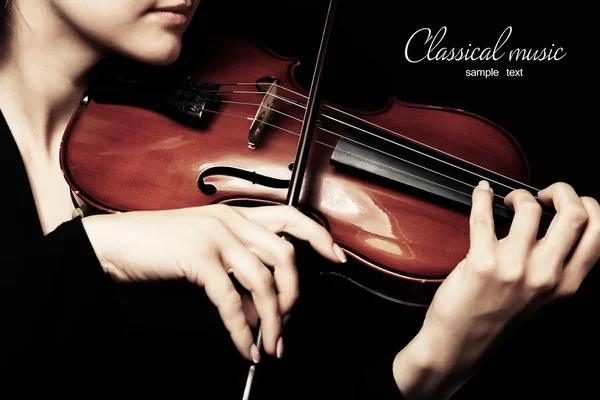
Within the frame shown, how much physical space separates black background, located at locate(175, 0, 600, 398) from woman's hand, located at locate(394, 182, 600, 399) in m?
0.29

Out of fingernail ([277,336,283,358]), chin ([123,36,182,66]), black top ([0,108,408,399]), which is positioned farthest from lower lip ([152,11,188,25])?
fingernail ([277,336,283,358])

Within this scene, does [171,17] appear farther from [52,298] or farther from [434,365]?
[434,365]

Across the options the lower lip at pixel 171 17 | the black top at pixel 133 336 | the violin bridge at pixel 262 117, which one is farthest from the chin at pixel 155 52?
the black top at pixel 133 336

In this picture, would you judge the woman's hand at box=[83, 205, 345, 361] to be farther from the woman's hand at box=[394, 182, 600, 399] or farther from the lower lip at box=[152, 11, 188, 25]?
the lower lip at box=[152, 11, 188, 25]

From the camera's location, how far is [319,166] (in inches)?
30.5

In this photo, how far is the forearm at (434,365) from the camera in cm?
60

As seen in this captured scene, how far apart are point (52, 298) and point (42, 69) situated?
0.49m

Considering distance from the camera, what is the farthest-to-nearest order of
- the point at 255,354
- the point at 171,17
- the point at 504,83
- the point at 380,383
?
the point at 504,83 < the point at 171,17 < the point at 380,383 < the point at 255,354

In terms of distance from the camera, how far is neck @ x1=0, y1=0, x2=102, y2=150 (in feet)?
2.62

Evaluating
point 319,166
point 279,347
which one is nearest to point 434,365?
point 279,347

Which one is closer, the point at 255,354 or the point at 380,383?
the point at 255,354

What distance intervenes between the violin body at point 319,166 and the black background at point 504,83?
0.40ft

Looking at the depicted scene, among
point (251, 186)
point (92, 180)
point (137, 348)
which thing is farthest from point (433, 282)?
point (92, 180)

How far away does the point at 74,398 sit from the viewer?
595mm
